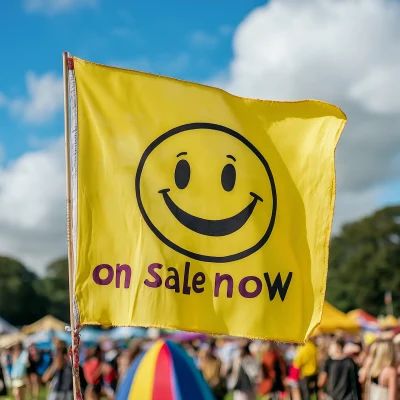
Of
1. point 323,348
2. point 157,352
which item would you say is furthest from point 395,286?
point 157,352

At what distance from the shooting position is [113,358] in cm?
1906

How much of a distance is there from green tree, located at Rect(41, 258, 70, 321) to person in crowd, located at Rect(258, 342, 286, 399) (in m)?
99.4

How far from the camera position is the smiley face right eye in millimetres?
5227

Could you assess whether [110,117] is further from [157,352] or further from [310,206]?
[157,352]

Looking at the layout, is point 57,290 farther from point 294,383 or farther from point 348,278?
point 294,383

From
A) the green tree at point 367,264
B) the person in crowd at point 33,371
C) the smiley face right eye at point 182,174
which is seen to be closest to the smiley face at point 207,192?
the smiley face right eye at point 182,174

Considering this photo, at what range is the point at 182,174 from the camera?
5.25m

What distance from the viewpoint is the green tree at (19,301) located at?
105812 mm

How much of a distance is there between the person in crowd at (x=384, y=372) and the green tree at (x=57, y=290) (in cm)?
10380

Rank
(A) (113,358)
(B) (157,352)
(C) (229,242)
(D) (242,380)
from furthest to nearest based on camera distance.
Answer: (A) (113,358), (D) (242,380), (B) (157,352), (C) (229,242)

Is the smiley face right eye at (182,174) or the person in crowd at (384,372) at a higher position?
the smiley face right eye at (182,174)

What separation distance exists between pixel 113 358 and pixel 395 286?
2527 inches

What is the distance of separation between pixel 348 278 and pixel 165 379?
3132 inches

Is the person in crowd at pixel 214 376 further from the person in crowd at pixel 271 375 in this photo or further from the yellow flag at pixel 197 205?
the yellow flag at pixel 197 205
